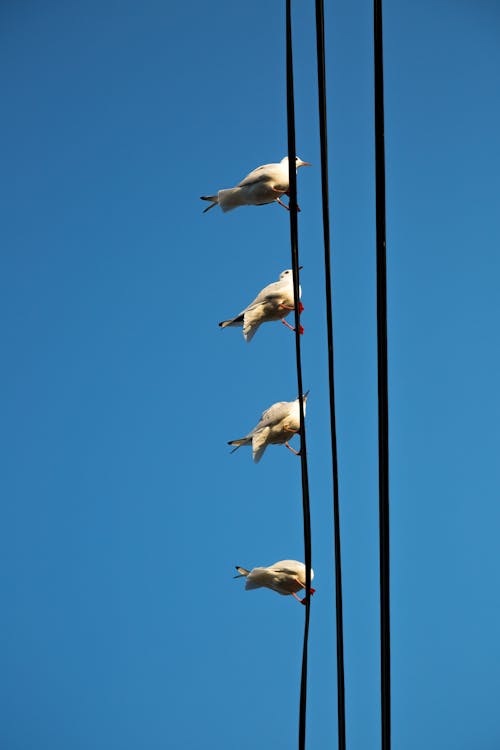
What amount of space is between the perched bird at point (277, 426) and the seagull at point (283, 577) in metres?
0.16

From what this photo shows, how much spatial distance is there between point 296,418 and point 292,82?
1.49 feet

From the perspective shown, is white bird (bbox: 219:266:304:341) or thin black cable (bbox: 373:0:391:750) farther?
white bird (bbox: 219:266:304:341)

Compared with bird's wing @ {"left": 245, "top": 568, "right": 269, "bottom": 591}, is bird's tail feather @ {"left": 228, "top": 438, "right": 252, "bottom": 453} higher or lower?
higher

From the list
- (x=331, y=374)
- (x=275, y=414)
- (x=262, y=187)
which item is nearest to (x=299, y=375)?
(x=331, y=374)

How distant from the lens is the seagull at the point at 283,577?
4.29ft

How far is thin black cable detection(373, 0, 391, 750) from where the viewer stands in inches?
35.3

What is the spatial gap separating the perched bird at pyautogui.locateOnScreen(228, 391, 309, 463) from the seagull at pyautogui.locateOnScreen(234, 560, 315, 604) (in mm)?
158

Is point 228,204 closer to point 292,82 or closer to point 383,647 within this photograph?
point 292,82

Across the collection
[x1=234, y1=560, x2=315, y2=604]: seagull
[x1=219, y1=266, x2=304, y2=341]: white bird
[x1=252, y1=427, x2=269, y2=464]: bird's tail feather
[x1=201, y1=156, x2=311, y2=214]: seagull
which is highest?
[x1=201, y1=156, x2=311, y2=214]: seagull

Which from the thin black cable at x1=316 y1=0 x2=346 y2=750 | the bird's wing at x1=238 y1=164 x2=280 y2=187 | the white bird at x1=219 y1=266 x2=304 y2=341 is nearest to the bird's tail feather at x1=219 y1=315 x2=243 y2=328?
the white bird at x1=219 y1=266 x2=304 y2=341

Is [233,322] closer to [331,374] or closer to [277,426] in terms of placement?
[277,426]

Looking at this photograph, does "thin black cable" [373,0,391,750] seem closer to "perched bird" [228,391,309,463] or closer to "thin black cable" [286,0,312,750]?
"thin black cable" [286,0,312,750]

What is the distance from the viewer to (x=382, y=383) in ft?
2.98

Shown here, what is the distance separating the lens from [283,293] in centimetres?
132
